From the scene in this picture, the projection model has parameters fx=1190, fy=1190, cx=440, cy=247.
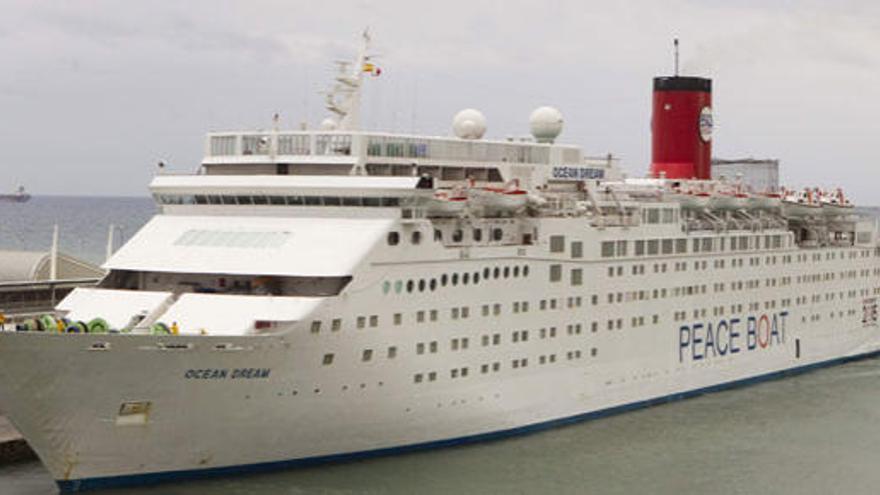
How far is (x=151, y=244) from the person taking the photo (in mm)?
26078

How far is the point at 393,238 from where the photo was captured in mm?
25109

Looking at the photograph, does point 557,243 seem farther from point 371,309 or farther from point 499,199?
point 371,309

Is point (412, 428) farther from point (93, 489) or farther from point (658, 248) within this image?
point (658, 248)

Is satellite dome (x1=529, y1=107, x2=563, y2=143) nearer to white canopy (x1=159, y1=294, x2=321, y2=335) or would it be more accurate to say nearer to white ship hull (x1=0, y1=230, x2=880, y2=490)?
white ship hull (x1=0, y1=230, x2=880, y2=490)

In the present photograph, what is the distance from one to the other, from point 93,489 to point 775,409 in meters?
19.2

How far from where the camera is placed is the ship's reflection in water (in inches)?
946

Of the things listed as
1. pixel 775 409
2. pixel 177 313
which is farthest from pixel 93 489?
pixel 775 409

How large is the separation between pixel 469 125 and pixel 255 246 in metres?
7.63

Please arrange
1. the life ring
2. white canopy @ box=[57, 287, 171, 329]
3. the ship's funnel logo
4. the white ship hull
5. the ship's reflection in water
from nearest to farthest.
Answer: the white ship hull → the life ring → the ship's reflection in water → white canopy @ box=[57, 287, 171, 329] → the ship's funnel logo

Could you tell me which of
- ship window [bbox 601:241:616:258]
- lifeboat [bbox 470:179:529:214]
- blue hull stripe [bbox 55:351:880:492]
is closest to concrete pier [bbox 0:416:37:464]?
blue hull stripe [bbox 55:351:880:492]

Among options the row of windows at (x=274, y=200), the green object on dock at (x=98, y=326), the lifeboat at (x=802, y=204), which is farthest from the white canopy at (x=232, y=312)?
the lifeboat at (x=802, y=204)

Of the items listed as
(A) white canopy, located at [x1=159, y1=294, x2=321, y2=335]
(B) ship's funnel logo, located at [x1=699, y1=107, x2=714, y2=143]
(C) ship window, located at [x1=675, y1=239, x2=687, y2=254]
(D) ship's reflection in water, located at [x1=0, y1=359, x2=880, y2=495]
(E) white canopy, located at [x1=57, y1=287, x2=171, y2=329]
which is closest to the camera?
(A) white canopy, located at [x1=159, y1=294, x2=321, y2=335]

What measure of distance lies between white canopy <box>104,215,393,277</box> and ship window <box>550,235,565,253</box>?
5.49 meters

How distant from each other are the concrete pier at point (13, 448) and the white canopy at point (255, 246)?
417 cm
